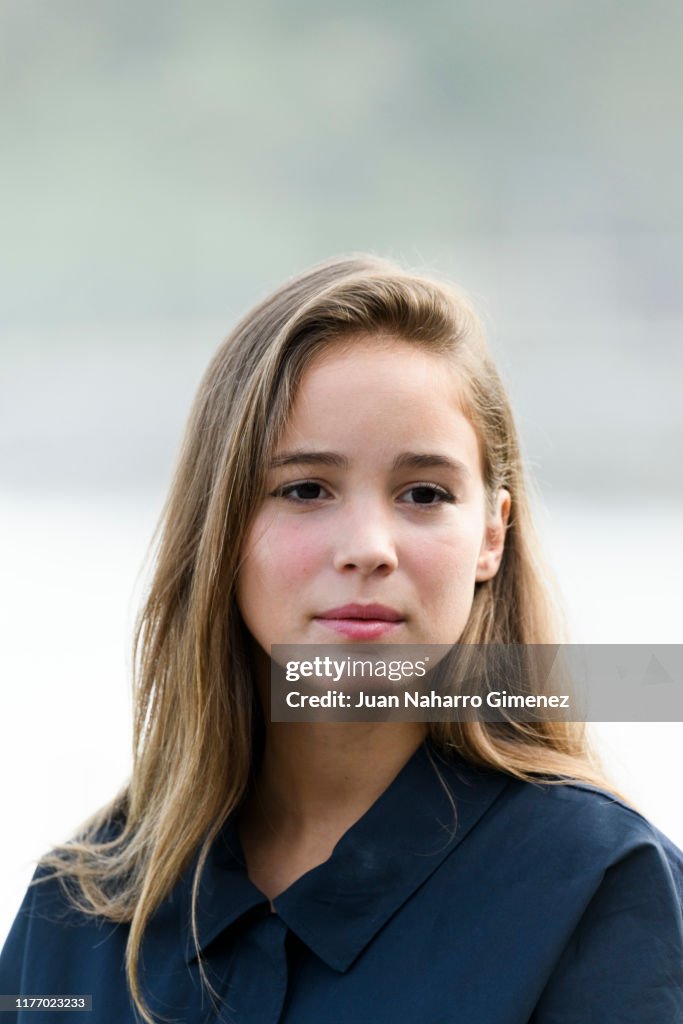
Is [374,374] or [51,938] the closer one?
[374,374]

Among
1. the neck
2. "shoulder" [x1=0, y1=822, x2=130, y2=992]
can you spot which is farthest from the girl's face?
"shoulder" [x1=0, y1=822, x2=130, y2=992]

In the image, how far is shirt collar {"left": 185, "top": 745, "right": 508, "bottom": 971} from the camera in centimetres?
105

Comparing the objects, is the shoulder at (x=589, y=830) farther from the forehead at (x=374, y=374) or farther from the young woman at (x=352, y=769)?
the forehead at (x=374, y=374)

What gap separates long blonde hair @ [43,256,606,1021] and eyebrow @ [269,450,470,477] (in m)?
0.02

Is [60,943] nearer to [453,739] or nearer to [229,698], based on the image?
[229,698]

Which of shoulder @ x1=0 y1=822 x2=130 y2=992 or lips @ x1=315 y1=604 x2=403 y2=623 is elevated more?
lips @ x1=315 y1=604 x2=403 y2=623

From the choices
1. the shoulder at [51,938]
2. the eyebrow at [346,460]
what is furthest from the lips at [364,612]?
the shoulder at [51,938]

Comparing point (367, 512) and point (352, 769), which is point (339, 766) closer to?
point (352, 769)

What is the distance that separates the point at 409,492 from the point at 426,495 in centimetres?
2

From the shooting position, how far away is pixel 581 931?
993 mm

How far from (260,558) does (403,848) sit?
0.28m

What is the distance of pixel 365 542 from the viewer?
39.0 inches

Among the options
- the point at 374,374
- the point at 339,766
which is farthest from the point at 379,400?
the point at 339,766

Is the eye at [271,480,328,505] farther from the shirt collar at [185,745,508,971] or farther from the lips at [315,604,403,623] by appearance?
the shirt collar at [185,745,508,971]
